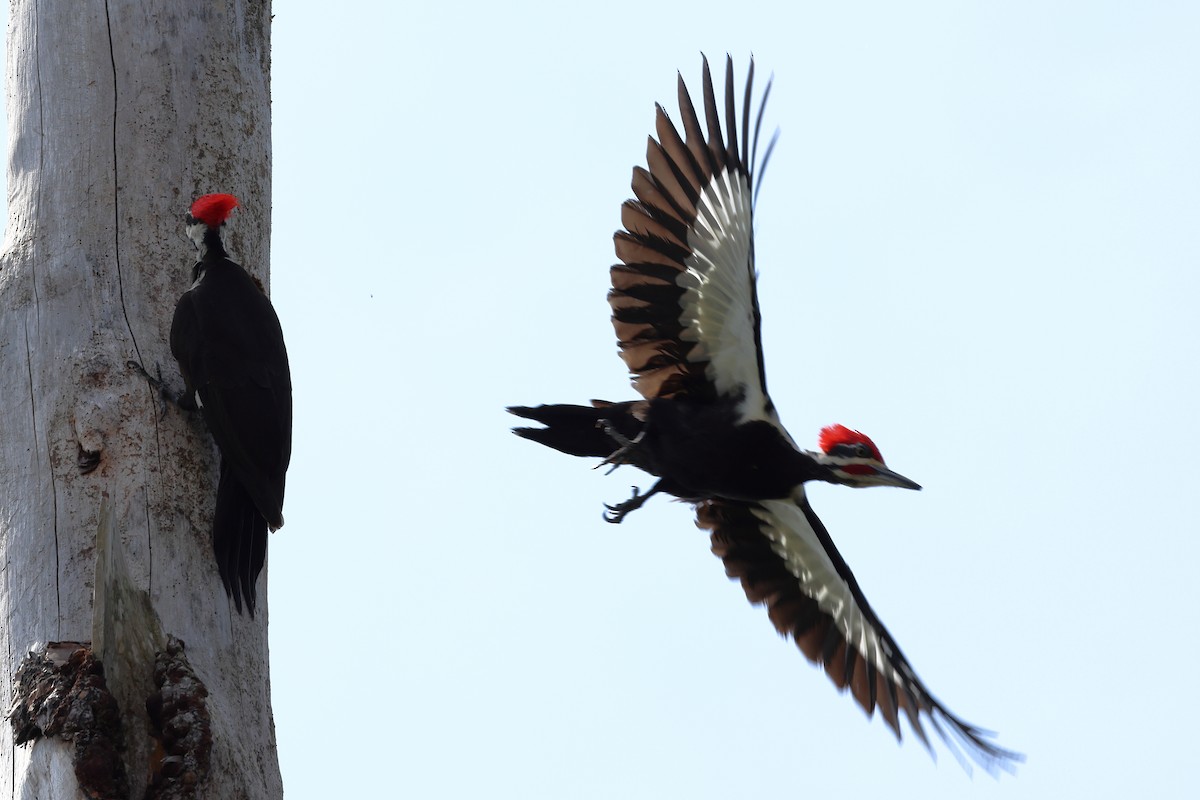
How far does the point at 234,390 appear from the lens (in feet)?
10.5

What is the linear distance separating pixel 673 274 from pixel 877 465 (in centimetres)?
87

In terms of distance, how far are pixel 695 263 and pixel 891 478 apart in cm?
90

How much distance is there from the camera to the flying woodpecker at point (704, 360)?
4117 millimetres

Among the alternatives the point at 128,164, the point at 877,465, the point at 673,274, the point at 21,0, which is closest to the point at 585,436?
the point at 673,274

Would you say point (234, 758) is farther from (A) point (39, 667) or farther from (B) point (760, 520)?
(B) point (760, 520)

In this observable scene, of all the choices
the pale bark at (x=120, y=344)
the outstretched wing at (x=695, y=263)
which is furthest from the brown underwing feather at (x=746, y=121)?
the pale bark at (x=120, y=344)

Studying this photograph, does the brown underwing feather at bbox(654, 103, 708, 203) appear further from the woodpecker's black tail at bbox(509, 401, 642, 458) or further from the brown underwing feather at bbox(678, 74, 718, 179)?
the woodpecker's black tail at bbox(509, 401, 642, 458)

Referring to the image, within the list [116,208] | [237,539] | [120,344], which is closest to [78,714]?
[237,539]

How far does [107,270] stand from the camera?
3148 millimetres

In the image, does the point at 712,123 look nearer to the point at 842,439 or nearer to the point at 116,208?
the point at 842,439

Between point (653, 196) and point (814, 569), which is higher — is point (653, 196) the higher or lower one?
the higher one

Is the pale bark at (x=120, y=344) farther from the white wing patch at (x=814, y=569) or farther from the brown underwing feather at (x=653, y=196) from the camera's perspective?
the white wing patch at (x=814, y=569)

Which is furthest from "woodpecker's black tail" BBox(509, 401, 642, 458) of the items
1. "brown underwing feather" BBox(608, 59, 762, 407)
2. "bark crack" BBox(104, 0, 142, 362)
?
"bark crack" BBox(104, 0, 142, 362)

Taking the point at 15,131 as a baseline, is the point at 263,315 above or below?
below
